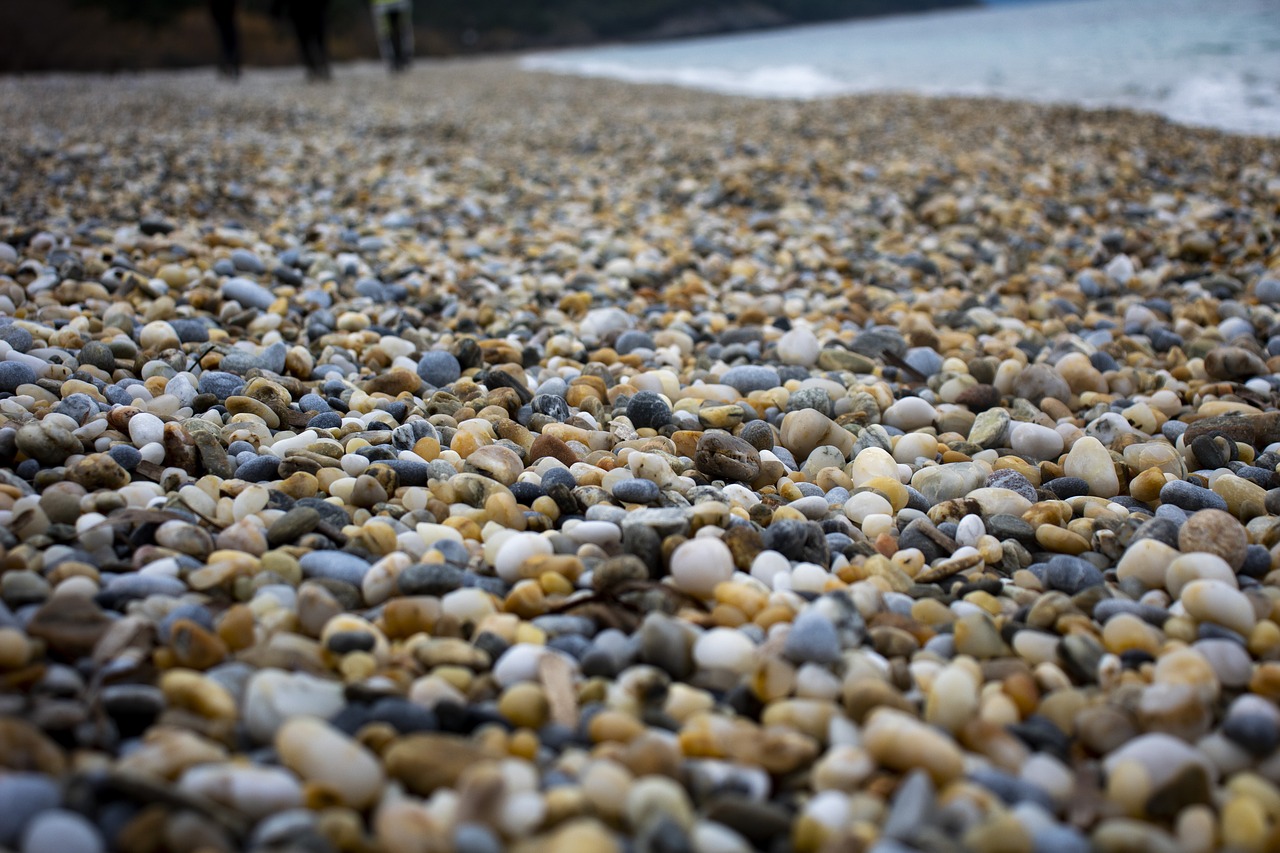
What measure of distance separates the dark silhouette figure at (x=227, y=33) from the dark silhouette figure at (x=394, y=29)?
9.56ft

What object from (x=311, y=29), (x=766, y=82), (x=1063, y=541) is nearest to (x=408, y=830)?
(x=1063, y=541)

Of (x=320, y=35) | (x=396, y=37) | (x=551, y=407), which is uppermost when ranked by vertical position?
(x=396, y=37)

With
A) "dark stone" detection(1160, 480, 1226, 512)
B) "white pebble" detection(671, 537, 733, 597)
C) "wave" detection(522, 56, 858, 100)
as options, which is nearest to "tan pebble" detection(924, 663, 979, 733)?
"white pebble" detection(671, 537, 733, 597)

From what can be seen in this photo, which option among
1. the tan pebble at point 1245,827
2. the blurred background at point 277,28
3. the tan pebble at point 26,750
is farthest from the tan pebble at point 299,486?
the blurred background at point 277,28

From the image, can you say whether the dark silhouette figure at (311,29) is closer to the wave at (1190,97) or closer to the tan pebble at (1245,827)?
the wave at (1190,97)

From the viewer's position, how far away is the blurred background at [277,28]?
66.5 ft

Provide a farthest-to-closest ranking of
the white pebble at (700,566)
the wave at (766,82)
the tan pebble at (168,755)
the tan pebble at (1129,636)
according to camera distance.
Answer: the wave at (766,82)
the white pebble at (700,566)
the tan pebble at (1129,636)
the tan pebble at (168,755)

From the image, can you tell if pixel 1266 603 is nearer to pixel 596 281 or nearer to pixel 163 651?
pixel 163 651

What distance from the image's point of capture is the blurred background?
2027 centimetres

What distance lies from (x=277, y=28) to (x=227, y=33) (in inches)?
611

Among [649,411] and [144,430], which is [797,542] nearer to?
[649,411]

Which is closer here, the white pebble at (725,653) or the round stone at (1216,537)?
the white pebble at (725,653)

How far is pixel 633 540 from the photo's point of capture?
1514 mm

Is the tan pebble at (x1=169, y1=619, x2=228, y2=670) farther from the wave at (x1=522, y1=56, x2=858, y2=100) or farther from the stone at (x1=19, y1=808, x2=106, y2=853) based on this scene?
the wave at (x1=522, y1=56, x2=858, y2=100)
